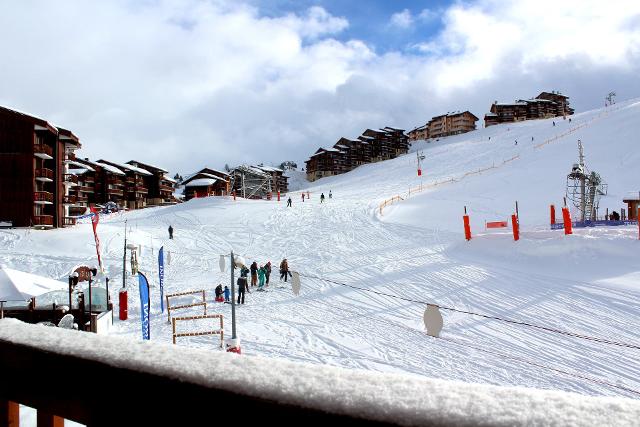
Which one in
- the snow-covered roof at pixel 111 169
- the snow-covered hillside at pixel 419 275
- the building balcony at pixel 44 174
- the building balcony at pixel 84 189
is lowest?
the snow-covered hillside at pixel 419 275

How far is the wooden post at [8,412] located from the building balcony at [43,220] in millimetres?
41463

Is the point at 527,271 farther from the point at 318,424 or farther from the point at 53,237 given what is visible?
the point at 53,237

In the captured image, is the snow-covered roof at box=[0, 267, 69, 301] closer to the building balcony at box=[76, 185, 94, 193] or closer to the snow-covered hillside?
the snow-covered hillside

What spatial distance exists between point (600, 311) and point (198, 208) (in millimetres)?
41921

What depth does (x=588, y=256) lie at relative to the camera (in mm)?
22047

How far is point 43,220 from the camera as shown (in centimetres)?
3694

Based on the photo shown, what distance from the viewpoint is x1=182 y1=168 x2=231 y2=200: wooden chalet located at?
254 ft

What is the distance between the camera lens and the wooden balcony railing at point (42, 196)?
119 feet

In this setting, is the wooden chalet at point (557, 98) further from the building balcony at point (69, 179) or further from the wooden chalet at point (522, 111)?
the building balcony at point (69, 179)

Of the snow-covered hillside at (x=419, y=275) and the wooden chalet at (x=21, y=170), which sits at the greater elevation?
the wooden chalet at (x=21, y=170)

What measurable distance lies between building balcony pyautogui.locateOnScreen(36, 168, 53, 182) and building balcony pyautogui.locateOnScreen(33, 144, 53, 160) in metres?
1.28

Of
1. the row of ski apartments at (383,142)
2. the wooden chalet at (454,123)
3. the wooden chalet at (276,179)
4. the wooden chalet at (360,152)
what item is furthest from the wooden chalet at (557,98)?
the wooden chalet at (276,179)

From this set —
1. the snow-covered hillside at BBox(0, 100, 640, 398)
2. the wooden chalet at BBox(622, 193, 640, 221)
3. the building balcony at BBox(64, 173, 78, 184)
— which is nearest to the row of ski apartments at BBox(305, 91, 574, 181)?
the snow-covered hillside at BBox(0, 100, 640, 398)

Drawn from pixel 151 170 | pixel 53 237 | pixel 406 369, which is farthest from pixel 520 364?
pixel 151 170
